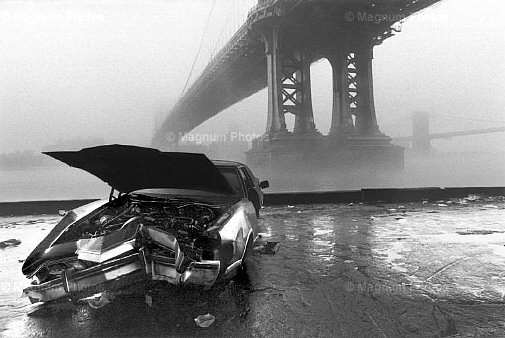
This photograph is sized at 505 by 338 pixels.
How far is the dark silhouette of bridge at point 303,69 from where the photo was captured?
37.2m

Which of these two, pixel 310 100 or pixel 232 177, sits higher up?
pixel 310 100

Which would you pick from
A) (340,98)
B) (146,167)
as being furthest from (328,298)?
(340,98)

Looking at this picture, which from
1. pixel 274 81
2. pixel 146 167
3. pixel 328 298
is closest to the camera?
pixel 328 298

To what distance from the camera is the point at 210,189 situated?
14.8 ft

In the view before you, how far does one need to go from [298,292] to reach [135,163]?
2.22 meters

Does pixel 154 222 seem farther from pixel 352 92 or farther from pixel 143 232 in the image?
pixel 352 92

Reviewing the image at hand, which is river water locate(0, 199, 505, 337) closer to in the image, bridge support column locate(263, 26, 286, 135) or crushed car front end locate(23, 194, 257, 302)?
crushed car front end locate(23, 194, 257, 302)

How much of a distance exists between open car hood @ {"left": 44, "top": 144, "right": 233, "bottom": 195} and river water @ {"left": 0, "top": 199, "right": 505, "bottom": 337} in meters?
1.23

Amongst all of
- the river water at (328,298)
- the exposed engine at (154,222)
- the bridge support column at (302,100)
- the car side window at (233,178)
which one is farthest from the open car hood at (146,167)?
the bridge support column at (302,100)

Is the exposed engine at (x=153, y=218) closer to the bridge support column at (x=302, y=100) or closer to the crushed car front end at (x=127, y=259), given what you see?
the crushed car front end at (x=127, y=259)

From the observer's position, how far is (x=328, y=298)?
3529 mm

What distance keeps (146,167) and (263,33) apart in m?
35.6

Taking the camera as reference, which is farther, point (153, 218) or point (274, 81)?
point (274, 81)

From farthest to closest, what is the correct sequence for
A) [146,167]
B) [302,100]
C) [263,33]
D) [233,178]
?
[302,100] < [263,33] < [233,178] < [146,167]
